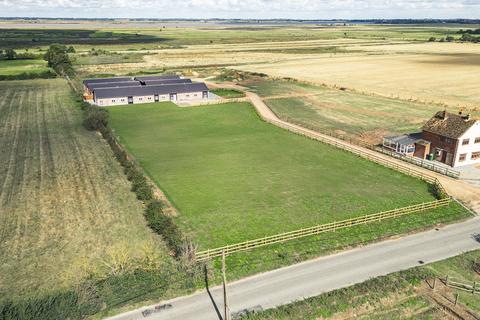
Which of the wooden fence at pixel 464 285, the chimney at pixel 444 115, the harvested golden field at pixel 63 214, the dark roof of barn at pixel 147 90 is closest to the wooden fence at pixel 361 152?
the chimney at pixel 444 115

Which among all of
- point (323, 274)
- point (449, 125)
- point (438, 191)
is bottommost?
point (323, 274)

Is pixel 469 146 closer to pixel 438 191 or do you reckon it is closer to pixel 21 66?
pixel 438 191

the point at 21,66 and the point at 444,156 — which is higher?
the point at 21,66

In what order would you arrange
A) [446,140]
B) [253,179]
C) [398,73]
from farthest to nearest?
1. [398,73]
2. [446,140]
3. [253,179]

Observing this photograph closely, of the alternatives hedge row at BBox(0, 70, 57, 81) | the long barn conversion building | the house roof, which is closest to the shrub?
the house roof

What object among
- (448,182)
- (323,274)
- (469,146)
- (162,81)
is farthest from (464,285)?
(162,81)

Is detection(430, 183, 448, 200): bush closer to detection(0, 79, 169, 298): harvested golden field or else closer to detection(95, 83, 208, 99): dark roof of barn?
detection(0, 79, 169, 298): harvested golden field

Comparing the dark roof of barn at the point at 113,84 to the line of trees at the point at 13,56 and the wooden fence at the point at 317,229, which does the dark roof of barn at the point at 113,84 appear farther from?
the line of trees at the point at 13,56
